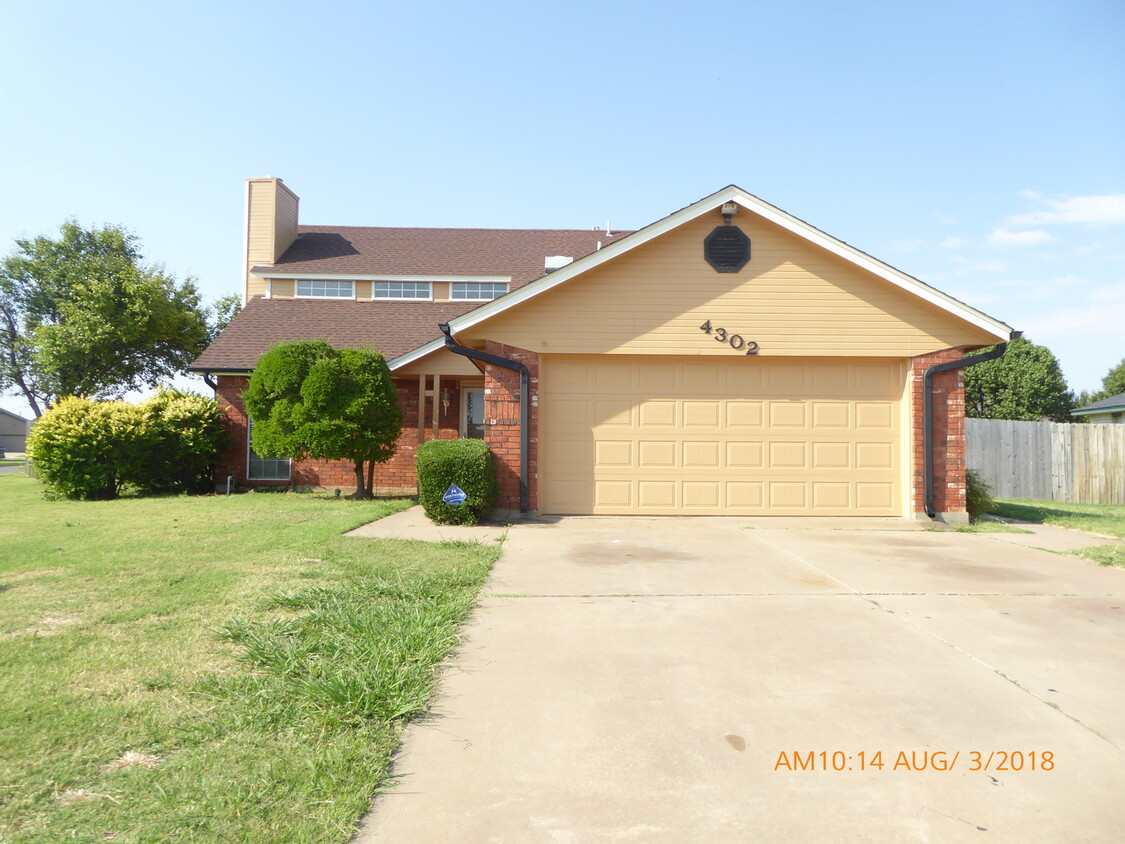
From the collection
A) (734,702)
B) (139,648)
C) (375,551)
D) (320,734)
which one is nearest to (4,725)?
(139,648)

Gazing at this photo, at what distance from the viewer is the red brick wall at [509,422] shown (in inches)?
441

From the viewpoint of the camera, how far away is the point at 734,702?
379cm

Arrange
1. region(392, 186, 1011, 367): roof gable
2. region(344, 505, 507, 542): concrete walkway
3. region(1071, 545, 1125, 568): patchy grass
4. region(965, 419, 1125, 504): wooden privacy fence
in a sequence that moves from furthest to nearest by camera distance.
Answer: region(965, 419, 1125, 504): wooden privacy fence, region(392, 186, 1011, 367): roof gable, region(344, 505, 507, 542): concrete walkway, region(1071, 545, 1125, 568): patchy grass

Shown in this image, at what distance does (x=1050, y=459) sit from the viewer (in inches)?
691

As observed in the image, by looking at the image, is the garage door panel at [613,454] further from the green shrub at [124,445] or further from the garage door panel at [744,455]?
the green shrub at [124,445]

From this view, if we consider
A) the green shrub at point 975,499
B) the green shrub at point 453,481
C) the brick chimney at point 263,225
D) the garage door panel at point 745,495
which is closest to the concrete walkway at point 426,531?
the green shrub at point 453,481

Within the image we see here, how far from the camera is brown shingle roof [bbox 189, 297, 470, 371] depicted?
16.6 meters

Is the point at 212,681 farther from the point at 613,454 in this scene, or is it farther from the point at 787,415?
the point at 787,415

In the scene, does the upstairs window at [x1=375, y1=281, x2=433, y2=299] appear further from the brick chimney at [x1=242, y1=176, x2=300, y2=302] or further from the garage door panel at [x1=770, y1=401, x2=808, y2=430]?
the garage door panel at [x1=770, y1=401, x2=808, y2=430]

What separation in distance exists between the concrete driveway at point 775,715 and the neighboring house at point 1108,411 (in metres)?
23.1

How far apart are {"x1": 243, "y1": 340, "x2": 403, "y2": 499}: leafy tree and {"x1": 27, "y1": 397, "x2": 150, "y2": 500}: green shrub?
2924 mm

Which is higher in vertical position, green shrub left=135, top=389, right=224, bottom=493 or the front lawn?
green shrub left=135, top=389, right=224, bottom=493

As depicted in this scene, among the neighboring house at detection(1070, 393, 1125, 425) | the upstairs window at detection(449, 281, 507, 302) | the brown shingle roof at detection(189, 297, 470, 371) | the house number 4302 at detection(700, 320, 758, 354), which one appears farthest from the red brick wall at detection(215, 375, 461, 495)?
the neighboring house at detection(1070, 393, 1125, 425)

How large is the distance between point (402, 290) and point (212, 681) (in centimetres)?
1741
